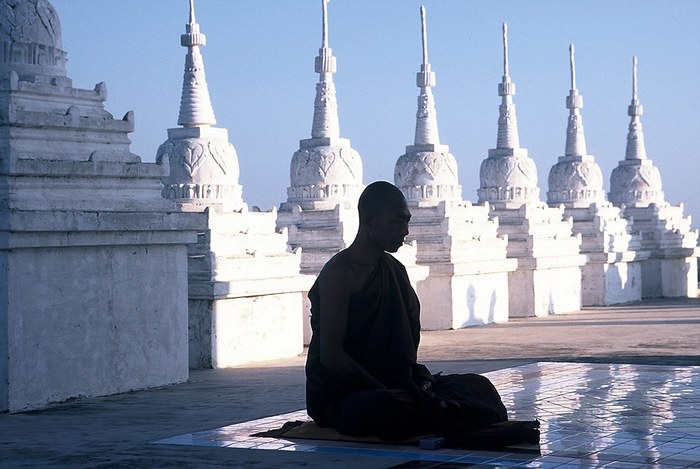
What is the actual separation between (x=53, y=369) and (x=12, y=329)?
610 millimetres

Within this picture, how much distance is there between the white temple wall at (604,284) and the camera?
2781 cm

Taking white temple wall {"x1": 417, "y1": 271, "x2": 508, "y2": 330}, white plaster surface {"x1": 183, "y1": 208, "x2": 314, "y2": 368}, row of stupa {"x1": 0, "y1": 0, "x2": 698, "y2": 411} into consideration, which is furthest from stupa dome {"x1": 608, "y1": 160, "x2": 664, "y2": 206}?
white plaster surface {"x1": 183, "y1": 208, "x2": 314, "y2": 368}

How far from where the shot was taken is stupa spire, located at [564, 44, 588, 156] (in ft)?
112

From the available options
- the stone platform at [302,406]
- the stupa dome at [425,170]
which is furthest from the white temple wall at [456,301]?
the stone platform at [302,406]

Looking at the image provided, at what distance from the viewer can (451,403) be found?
292 inches

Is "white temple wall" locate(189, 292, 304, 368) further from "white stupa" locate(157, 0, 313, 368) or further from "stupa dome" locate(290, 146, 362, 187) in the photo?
"stupa dome" locate(290, 146, 362, 187)

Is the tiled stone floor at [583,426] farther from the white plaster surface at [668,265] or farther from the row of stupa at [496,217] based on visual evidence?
the white plaster surface at [668,265]

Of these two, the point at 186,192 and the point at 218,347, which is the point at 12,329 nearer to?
the point at 218,347

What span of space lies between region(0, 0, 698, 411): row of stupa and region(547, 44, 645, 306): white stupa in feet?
0.25

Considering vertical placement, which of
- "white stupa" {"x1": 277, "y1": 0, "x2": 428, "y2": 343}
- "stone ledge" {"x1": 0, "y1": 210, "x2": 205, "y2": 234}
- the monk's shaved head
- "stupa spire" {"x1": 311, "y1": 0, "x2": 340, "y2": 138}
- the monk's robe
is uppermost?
"stupa spire" {"x1": 311, "y1": 0, "x2": 340, "y2": 138}

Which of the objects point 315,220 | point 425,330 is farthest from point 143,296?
point 425,330

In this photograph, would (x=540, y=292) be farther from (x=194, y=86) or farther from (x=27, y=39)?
(x=27, y=39)

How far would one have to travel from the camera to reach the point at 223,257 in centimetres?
1498

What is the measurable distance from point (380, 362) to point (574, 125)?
2751 cm
